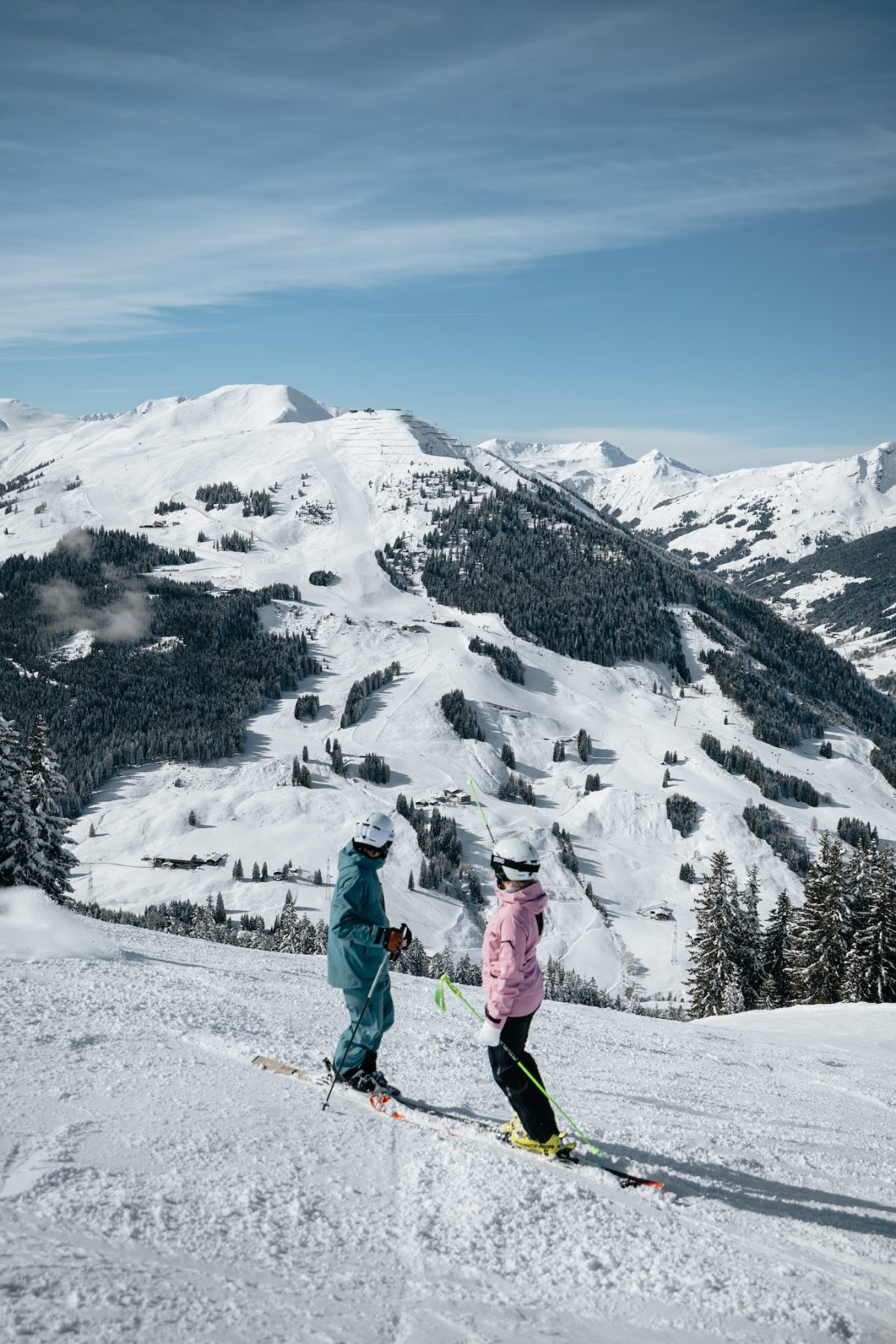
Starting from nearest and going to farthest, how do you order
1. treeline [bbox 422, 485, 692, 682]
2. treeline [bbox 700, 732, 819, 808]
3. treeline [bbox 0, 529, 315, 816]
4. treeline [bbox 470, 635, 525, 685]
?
1. treeline [bbox 0, 529, 315, 816]
2. treeline [bbox 700, 732, 819, 808]
3. treeline [bbox 470, 635, 525, 685]
4. treeline [bbox 422, 485, 692, 682]

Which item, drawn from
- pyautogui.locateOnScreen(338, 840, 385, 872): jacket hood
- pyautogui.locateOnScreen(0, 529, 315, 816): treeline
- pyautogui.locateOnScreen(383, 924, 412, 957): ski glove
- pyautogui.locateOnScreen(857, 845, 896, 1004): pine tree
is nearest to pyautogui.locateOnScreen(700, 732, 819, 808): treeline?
pyautogui.locateOnScreen(0, 529, 315, 816): treeline

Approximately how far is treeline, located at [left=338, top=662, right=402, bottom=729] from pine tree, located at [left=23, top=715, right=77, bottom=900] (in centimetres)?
9361

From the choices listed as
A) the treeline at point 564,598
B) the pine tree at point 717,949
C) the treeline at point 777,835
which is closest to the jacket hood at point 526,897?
the pine tree at point 717,949

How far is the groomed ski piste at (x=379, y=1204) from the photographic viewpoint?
4.70m

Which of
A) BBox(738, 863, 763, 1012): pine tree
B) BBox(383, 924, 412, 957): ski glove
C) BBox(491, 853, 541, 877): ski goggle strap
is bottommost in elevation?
BBox(738, 863, 763, 1012): pine tree

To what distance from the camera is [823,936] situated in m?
36.0

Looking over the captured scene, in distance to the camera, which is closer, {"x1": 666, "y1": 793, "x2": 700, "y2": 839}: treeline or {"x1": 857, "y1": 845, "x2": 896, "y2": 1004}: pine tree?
{"x1": 857, "y1": 845, "x2": 896, "y2": 1004}: pine tree

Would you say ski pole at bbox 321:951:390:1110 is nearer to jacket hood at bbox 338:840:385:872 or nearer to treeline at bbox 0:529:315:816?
jacket hood at bbox 338:840:385:872

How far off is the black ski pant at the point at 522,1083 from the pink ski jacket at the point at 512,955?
17 cm

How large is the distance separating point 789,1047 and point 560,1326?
46.7 ft

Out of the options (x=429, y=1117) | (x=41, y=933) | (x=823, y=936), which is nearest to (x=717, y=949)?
(x=823, y=936)

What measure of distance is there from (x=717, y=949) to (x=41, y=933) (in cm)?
3557

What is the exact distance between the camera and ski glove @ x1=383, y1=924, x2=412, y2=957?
7953 millimetres

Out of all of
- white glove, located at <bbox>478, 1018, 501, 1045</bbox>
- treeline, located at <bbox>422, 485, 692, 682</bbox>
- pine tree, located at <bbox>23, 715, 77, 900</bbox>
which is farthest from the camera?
treeline, located at <bbox>422, 485, 692, 682</bbox>
